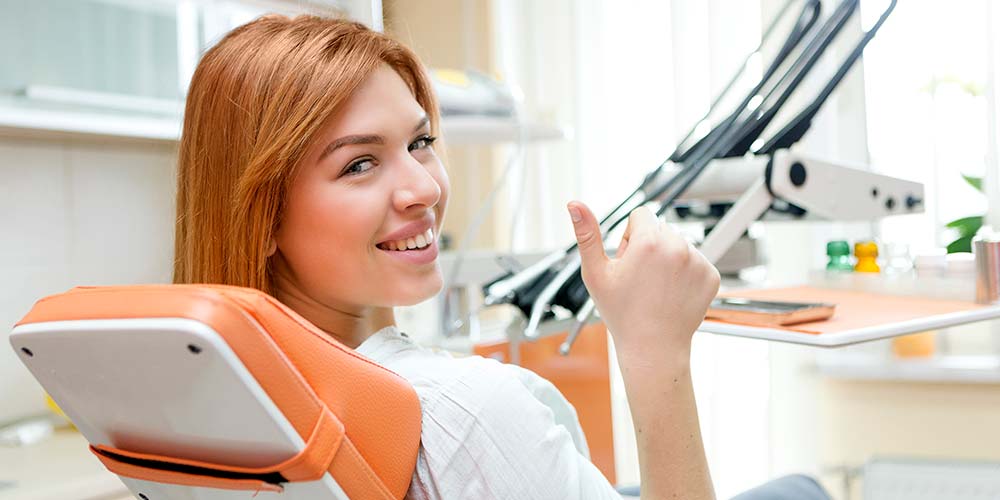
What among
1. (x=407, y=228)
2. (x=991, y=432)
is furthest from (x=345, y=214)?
(x=991, y=432)

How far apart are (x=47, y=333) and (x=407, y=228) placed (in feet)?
1.24

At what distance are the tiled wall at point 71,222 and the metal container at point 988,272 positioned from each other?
4.79 ft

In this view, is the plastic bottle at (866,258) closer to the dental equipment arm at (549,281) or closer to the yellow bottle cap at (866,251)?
the yellow bottle cap at (866,251)

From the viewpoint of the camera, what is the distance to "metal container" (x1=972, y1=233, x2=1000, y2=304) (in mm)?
1188

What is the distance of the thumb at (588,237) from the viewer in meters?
0.80

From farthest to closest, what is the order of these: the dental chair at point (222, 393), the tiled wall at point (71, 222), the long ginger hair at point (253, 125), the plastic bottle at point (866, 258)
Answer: the tiled wall at point (71, 222) < the plastic bottle at point (866, 258) < the long ginger hair at point (253, 125) < the dental chair at point (222, 393)

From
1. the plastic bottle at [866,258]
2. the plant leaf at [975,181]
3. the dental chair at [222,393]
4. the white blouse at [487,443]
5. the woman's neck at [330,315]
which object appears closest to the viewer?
the dental chair at [222,393]

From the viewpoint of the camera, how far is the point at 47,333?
0.65 m

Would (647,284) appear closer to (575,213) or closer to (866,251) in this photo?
(575,213)

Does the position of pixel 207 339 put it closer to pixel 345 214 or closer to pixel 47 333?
pixel 47 333

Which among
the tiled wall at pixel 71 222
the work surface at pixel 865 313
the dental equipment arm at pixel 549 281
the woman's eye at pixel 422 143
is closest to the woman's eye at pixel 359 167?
the woman's eye at pixel 422 143

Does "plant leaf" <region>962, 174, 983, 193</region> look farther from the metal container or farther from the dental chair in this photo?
the dental chair

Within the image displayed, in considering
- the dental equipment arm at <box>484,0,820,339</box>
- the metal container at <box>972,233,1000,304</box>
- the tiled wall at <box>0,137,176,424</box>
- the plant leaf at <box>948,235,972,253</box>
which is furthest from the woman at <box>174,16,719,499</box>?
the plant leaf at <box>948,235,972,253</box>

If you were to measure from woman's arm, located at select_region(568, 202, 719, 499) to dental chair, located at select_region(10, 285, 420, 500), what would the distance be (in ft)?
0.66
